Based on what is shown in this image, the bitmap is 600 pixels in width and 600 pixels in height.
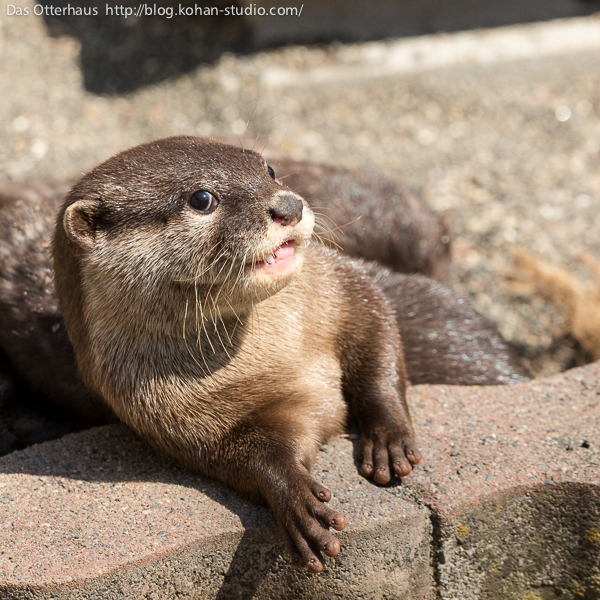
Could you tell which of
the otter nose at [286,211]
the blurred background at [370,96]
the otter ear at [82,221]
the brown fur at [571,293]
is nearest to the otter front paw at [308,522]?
the otter nose at [286,211]

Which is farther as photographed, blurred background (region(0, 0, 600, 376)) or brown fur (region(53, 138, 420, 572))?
blurred background (region(0, 0, 600, 376))

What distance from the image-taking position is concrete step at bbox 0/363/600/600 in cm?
186

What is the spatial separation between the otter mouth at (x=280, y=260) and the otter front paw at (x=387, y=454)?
1.97 ft

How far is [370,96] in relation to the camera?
5.11 m

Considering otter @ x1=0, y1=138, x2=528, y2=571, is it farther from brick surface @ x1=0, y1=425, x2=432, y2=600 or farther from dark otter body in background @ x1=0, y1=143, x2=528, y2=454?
dark otter body in background @ x1=0, y1=143, x2=528, y2=454

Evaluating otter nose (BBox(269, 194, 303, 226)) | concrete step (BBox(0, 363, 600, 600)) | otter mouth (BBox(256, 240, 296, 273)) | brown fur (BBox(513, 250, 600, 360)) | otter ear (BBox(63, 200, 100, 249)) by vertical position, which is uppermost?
otter nose (BBox(269, 194, 303, 226))

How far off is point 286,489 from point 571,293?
211cm

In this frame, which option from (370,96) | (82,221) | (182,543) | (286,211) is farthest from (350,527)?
(370,96)

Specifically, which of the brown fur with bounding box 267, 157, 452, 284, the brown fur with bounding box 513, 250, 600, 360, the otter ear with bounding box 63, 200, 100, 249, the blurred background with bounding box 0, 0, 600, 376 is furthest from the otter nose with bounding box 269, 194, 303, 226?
the blurred background with bounding box 0, 0, 600, 376

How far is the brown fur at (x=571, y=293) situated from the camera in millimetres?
3359

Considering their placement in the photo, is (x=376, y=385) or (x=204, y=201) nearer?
(x=204, y=201)

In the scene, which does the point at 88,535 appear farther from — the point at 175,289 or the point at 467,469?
the point at 467,469

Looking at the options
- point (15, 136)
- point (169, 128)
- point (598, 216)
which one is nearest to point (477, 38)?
point (598, 216)

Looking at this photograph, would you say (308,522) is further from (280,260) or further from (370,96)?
(370,96)
